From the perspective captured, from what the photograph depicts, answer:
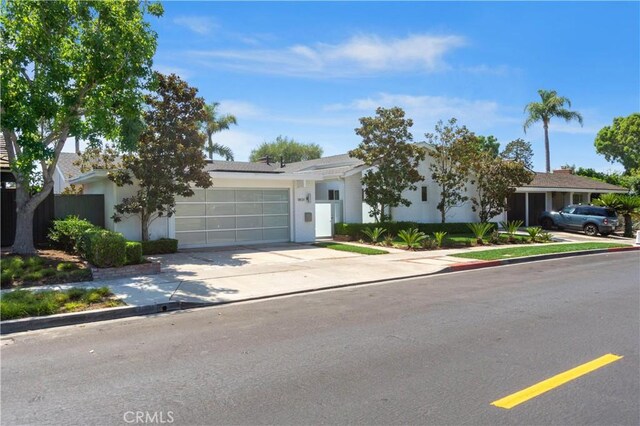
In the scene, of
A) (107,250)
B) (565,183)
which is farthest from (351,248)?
(565,183)

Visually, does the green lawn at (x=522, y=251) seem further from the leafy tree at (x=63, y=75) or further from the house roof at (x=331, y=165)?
the leafy tree at (x=63, y=75)

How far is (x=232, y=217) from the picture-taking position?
19109mm

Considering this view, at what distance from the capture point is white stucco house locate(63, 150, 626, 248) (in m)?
17.7

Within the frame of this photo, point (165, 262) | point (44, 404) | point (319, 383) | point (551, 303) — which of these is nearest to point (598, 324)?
point (551, 303)

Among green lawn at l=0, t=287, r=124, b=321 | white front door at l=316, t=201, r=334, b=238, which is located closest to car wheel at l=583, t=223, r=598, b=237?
white front door at l=316, t=201, r=334, b=238

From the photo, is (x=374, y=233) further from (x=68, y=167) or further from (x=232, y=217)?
(x=68, y=167)

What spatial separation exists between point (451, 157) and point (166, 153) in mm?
13903

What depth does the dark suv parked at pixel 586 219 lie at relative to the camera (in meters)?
25.9

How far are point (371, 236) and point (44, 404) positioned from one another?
663 inches

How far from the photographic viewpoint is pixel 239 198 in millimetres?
19234

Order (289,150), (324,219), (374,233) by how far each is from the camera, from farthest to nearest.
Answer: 1. (289,150)
2. (324,219)
3. (374,233)

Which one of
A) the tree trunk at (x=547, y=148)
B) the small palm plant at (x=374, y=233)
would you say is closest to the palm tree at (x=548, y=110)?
the tree trunk at (x=547, y=148)

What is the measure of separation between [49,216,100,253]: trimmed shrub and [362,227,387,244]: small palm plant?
1066 centimetres

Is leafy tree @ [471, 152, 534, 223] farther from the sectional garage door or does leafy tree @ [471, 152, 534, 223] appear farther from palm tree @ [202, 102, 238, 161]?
palm tree @ [202, 102, 238, 161]
